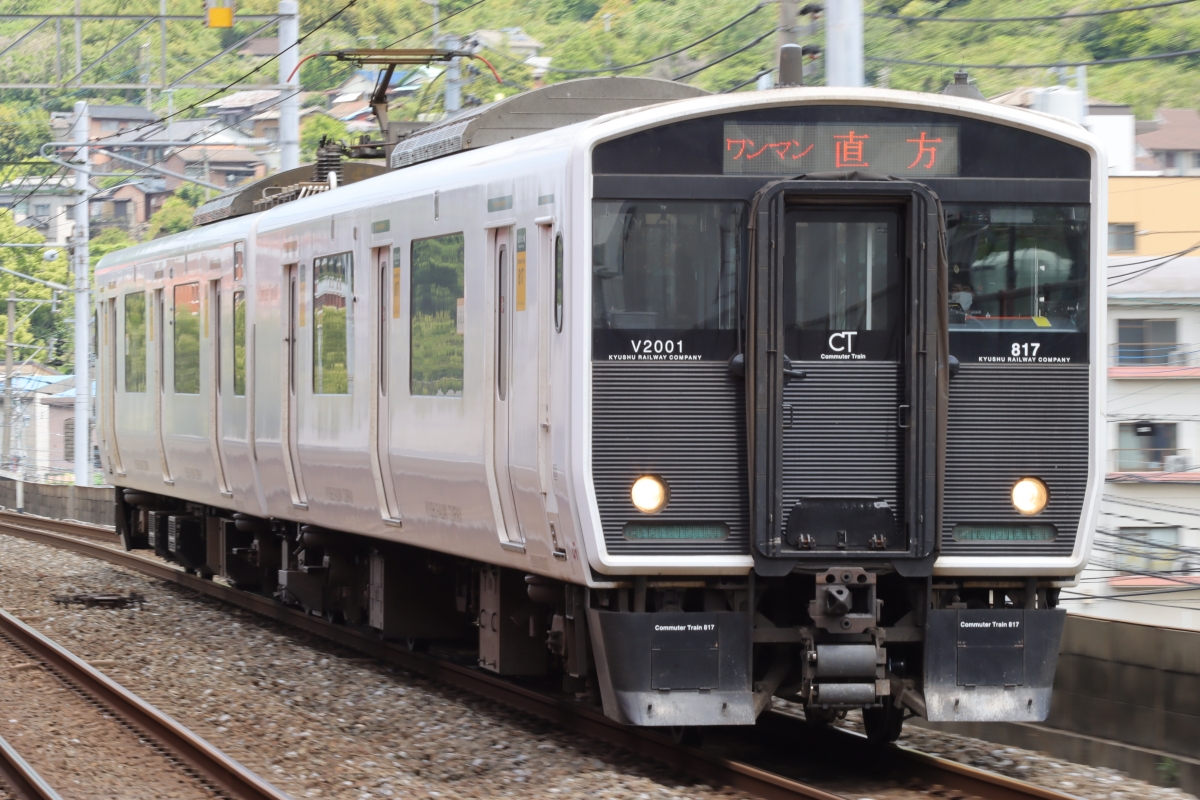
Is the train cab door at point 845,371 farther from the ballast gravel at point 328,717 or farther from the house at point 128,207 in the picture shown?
the house at point 128,207

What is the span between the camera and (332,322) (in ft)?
37.6

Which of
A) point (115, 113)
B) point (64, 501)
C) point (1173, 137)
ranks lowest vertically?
point (64, 501)

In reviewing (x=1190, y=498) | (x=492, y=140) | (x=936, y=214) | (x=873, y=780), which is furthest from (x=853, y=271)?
(x=1190, y=498)

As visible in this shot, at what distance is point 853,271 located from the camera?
772 centimetres

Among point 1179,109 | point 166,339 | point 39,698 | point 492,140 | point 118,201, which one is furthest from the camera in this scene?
point 118,201

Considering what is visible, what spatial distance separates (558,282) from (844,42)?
3.25 m

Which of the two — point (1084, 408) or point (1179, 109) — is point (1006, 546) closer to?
point (1084, 408)

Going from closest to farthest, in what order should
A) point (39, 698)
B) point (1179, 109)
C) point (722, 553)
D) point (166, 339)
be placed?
point (722, 553) → point (39, 698) → point (166, 339) → point (1179, 109)

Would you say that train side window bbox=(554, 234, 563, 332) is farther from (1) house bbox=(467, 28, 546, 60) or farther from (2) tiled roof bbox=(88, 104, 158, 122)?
(2) tiled roof bbox=(88, 104, 158, 122)

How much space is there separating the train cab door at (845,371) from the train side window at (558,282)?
829mm

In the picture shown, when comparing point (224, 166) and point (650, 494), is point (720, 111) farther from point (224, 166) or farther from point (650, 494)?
point (224, 166)

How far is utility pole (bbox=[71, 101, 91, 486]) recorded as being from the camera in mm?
30969

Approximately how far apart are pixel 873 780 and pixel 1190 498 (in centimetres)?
1466

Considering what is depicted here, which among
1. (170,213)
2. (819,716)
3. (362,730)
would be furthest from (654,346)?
(170,213)
